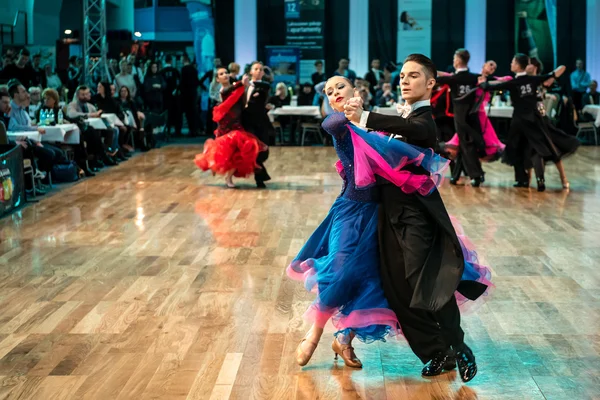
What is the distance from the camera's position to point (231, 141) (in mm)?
9102

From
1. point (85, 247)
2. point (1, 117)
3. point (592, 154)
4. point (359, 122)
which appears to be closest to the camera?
point (359, 122)

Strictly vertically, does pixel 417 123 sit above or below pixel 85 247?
above

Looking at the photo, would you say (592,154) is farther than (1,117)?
Yes

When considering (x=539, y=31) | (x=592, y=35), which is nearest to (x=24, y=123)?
(x=539, y=31)

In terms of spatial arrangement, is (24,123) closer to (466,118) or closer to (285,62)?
(466,118)

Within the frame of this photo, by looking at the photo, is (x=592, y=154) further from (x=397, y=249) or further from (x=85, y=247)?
(x=397, y=249)

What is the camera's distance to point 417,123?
3322mm

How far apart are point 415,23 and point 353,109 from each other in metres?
14.9

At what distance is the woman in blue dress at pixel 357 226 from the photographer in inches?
131

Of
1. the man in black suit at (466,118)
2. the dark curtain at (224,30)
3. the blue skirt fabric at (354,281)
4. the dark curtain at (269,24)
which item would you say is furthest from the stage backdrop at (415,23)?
the blue skirt fabric at (354,281)

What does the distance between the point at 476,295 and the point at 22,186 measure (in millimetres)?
5634

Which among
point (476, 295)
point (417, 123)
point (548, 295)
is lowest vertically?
point (548, 295)

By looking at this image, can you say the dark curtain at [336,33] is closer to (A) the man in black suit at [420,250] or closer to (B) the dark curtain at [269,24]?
(B) the dark curtain at [269,24]

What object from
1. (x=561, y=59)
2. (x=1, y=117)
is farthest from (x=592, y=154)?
(x=1, y=117)
